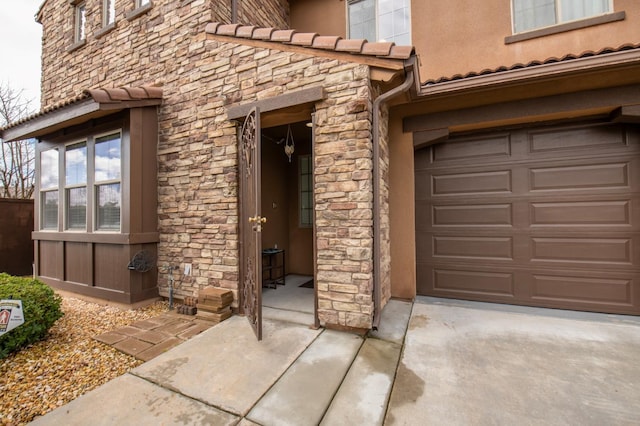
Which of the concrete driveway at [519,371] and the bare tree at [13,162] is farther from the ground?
the bare tree at [13,162]

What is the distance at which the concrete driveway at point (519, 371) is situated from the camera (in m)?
1.69

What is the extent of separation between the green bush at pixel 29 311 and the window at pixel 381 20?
589 centimetres

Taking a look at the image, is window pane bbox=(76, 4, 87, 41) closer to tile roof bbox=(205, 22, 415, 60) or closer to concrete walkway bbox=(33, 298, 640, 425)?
tile roof bbox=(205, 22, 415, 60)

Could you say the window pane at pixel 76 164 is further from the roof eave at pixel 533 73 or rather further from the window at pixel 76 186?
the roof eave at pixel 533 73

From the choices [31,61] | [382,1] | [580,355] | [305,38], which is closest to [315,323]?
[580,355]

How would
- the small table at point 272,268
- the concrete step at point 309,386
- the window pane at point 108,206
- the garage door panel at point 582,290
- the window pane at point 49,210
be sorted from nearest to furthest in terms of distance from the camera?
1. the concrete step at point 309,386
2. the garage door panel at point 582,290
3. the window pane at point 108,206
4. the small table at point 272,268
5. the window pane at point 49,210

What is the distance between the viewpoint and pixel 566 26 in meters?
3.62

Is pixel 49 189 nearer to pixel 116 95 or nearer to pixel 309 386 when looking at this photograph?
pixel 116 95

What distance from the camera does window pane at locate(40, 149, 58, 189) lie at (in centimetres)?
471

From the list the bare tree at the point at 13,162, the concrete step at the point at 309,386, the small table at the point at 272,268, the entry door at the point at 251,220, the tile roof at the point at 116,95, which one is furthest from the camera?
the bare tree at the point at 13,162

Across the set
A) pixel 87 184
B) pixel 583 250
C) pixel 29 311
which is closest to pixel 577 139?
pixel 583 250

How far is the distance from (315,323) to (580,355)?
95.9 inches

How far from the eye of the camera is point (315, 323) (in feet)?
9.52

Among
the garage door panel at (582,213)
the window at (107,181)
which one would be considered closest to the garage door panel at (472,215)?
the garage door panel at (582,213)
